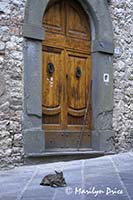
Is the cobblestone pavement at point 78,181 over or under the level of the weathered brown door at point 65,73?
under

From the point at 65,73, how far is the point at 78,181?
258cm

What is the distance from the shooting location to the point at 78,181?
4617mm

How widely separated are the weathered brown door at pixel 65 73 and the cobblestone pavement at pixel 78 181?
Result: 25.8 inches

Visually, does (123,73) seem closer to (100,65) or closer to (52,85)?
(100,65)

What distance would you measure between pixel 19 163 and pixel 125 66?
2.85 metres

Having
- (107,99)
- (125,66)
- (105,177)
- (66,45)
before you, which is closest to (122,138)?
(107,99)

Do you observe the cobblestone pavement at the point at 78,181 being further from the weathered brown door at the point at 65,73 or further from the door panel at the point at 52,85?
the door panel at the point at 52,85

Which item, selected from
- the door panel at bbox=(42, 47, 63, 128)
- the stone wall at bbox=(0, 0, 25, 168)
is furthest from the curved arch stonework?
the stone wall at bbox=(0, 0, 25, 168)

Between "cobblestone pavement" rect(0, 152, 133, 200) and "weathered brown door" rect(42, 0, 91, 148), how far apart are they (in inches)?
25.8

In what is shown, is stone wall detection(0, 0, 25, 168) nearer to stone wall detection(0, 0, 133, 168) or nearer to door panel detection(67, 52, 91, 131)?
stone wall detection(0, 0, 133, 168)

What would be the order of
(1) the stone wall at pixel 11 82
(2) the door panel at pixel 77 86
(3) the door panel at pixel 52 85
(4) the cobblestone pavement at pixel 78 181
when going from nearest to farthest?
(4) the cobblestone pavement at pixel 78 181 → (1) the stone wall at pixel 11 82 → (3) the door panel at pixel 52 85 → (2) the door panel at pixel 77 86

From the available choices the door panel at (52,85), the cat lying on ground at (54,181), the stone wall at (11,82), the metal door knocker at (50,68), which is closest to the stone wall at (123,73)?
the door panel at (52,85)

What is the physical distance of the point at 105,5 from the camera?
23.6 feet

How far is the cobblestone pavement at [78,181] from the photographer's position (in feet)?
13.0
